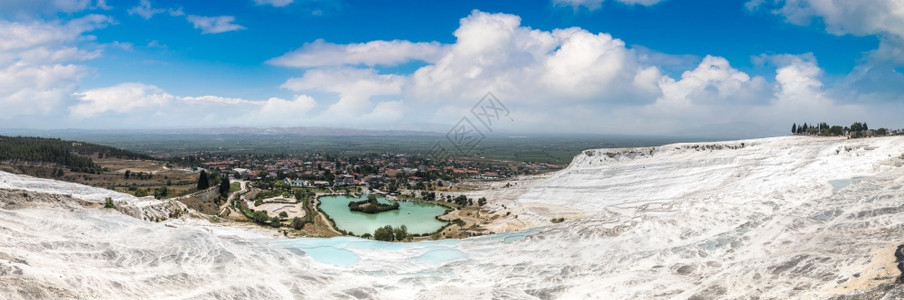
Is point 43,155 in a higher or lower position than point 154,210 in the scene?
higher

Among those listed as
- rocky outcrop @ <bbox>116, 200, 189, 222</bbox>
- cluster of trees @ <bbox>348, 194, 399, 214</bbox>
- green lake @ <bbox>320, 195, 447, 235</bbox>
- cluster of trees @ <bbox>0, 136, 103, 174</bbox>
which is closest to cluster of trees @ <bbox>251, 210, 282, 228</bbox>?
green lake @ <bbox>320, 195, 447, 235</bbox>

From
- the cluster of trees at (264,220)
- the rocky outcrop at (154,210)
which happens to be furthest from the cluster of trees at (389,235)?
the rocky outcrop at (154,210)

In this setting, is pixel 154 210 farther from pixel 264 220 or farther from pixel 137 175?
pixel 137 175

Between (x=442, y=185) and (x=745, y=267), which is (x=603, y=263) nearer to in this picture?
(x=745, y=267)

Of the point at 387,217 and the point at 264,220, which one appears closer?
the point at 264,220

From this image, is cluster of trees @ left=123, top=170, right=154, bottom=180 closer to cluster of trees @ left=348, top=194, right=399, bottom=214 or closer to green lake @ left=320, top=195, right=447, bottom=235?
green lake @ left=320, top=195, right=447, bottom=235

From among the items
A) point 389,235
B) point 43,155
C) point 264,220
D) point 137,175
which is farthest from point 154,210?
point 43,155

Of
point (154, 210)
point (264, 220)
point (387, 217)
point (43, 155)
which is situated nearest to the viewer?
point (154, 210)

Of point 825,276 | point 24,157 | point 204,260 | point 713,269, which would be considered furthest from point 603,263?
point 24,157
